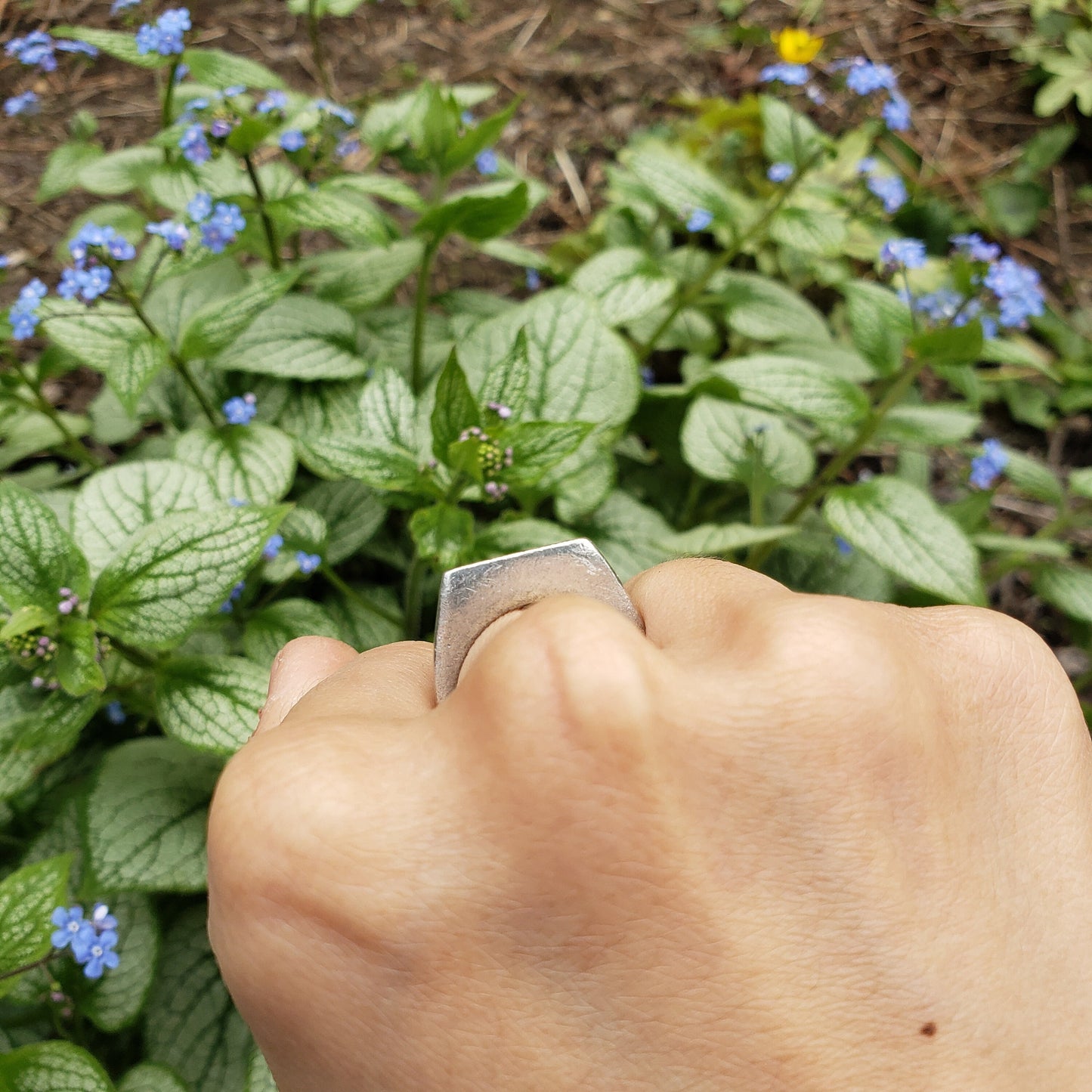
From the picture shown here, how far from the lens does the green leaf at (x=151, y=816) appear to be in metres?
1.69

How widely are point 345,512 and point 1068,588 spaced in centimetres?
214

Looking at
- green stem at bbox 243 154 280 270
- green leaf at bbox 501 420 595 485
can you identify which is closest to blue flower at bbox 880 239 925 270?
green leaf at bbox 501 420 595 485

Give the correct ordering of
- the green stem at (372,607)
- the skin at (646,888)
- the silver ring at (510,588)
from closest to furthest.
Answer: the skin at (646,888)
the silver ring at (510,588)
the green stem at (372,607)

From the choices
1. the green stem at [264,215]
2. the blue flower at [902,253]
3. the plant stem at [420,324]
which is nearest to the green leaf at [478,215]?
the plant stem at [420,324]

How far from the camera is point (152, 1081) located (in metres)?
1.64

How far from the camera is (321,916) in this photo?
29.9 inches

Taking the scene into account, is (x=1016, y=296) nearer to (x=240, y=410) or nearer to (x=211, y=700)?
(x=240, y=410)

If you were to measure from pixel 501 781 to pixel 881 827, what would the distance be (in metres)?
0.37

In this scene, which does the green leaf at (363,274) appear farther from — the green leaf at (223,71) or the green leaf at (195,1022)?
the green leaf at (195,1022)

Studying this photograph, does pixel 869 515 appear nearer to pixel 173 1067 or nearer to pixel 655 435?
pixel 655 435

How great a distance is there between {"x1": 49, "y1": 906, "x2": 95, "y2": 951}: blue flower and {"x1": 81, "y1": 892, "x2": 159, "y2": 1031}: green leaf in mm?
288

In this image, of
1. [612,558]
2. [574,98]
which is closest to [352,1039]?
[612,558]

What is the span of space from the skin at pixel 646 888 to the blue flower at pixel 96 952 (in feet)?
2.81

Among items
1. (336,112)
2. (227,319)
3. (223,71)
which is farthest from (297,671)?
(223,71)
